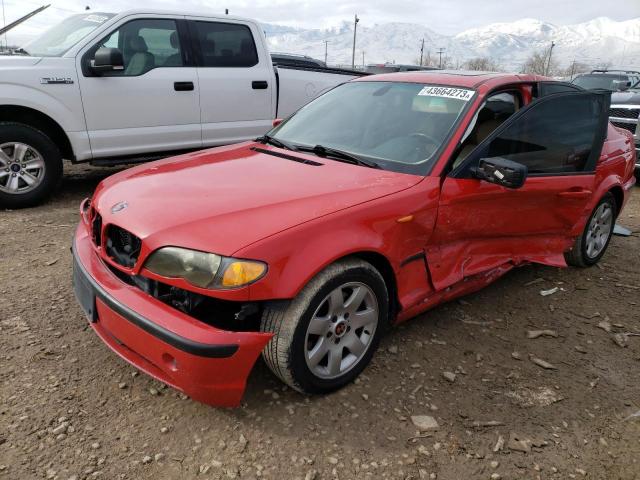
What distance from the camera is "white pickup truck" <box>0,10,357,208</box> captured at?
5031 millimetres

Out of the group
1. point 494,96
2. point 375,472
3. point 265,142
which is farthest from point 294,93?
point 375,472

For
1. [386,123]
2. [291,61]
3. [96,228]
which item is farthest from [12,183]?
[291,61]

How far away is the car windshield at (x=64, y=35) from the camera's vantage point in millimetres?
5289

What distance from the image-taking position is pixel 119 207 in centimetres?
255

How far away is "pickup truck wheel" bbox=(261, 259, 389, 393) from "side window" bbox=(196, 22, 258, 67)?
14.3 feet

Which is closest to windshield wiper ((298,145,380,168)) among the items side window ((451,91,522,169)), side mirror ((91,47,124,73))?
side window ((451,91,522,169))

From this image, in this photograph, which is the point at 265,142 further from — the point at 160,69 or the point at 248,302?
the point at 160,69

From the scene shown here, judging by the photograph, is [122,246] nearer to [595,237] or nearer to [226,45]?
[595,237]

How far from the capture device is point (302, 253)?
2.23 metres

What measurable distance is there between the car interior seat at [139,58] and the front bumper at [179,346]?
3.78 meters

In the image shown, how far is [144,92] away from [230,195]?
3564 millimetres

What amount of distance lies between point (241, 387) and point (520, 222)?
7.05ft

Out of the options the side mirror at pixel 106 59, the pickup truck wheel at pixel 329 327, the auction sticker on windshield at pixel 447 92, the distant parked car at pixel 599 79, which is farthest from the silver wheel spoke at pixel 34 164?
the distant parked car at pixel 599 79

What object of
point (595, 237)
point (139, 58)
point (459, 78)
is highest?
point (459, 78)
